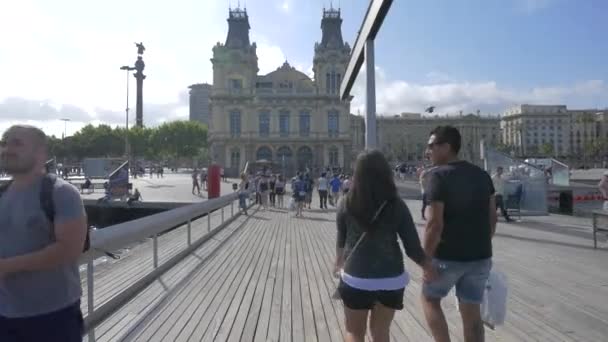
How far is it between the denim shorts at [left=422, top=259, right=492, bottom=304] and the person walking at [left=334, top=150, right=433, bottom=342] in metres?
0.42

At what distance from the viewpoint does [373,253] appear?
9.72 ft

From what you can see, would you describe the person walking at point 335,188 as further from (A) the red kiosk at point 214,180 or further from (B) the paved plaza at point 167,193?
(B) the paved plaza at point 167,193

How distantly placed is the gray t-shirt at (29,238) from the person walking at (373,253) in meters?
1.55

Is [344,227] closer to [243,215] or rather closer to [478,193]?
[478,193]

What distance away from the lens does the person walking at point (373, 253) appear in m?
2.93

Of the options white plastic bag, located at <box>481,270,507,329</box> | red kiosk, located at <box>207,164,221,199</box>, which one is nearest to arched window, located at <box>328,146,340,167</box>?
red kiosk, located at <box>207,164,221,199</box>

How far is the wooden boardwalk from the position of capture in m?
4.86

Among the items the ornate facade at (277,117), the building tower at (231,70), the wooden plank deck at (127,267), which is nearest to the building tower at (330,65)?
the ornate facade at (277,117)

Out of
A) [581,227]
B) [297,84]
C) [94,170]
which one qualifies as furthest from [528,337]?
[297,84]

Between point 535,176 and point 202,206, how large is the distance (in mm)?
11827

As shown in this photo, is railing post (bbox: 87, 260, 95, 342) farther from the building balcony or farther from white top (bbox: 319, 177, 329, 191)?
Result: the building balcony

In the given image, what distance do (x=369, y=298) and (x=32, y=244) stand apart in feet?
6.02

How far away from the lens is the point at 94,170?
4056 cm

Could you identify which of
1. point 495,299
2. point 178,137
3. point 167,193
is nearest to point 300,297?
point 495,299
